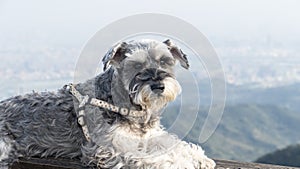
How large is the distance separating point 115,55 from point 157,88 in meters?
0.46

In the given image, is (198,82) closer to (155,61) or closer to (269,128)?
(155,61)

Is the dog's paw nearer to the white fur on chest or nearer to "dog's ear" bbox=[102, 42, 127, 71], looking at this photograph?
the white fur on chest

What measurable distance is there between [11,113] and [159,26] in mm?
1700

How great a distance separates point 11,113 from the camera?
4.27 meters

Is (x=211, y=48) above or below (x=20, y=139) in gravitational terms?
above

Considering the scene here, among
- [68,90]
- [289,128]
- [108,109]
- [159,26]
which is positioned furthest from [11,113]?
[289,128]

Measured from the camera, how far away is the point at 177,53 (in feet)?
11.9

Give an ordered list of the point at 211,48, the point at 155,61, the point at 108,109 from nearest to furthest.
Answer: the point at 211,48, the point at 155,61, the point at 108,109

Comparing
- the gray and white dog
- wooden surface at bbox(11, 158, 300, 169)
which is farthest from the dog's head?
wooden surface at bbox(11, 158, 300, 169)

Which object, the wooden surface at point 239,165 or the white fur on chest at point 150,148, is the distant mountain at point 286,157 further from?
the white fur on chest at point 150,148

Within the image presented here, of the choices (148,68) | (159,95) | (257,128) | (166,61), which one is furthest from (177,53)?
(257,128)

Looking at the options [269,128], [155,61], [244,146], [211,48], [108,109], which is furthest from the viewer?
[269,128]

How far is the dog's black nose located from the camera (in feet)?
11.1

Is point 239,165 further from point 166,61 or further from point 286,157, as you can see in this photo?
point 286,157
